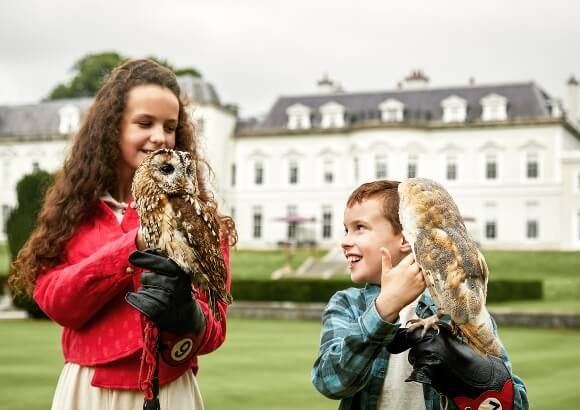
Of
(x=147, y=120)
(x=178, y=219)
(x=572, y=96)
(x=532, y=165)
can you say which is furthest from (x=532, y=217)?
(x=178, y=219)

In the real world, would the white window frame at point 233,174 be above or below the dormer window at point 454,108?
below

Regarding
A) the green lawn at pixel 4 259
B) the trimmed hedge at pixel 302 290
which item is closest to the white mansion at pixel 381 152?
the green lawn at pixel 4 259

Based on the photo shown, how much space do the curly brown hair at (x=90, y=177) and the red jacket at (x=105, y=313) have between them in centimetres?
10

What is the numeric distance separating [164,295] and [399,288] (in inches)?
30.8

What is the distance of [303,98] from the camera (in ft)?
200

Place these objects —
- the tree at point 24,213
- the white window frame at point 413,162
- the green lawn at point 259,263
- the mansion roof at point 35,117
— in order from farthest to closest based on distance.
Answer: the mansion roof at point 35,117 < the white window frame at point 413,162 < the green lawn at point 259,263 < the tree at point 24,213

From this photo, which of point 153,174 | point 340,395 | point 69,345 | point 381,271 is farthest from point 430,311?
point 69,345

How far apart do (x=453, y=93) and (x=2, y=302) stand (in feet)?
128

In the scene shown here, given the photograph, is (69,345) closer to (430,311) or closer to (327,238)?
(430,311)

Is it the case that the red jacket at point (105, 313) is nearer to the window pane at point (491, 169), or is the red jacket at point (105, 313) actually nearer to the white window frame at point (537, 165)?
the white window frame at point (537, 165)

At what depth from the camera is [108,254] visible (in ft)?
9.09

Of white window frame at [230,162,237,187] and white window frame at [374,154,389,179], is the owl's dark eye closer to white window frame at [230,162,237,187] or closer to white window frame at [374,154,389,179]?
white window frame at [374,154,389,179]

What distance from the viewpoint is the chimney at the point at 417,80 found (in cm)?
6197

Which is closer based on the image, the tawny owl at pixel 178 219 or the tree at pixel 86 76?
the tawny owl at pixel 178 219
